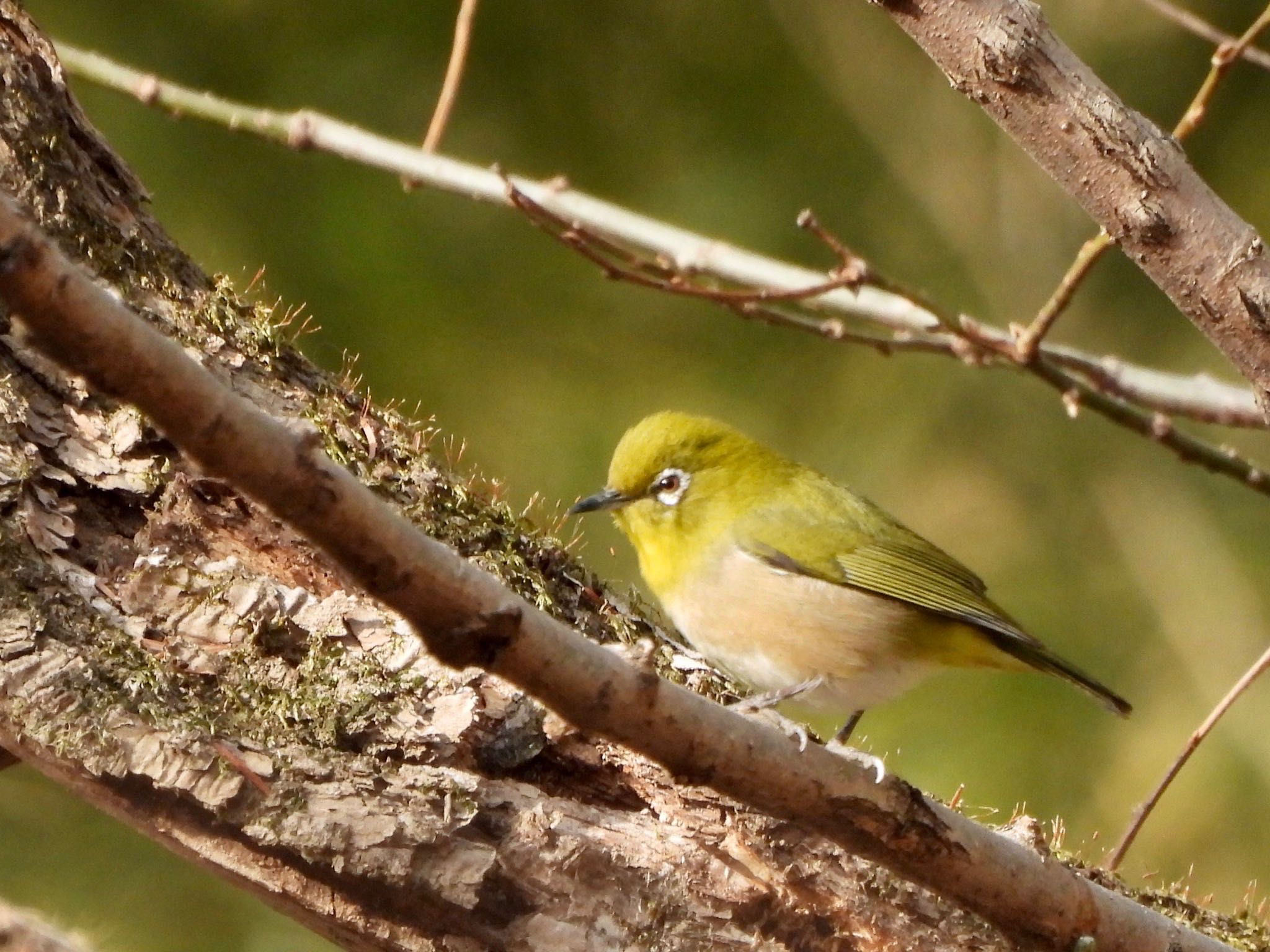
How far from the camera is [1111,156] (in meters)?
2.21

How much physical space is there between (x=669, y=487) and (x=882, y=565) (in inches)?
25.1

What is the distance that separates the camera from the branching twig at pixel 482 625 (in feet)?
4.51

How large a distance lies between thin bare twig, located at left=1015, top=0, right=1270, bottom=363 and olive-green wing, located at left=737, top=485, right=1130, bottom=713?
1110 millimetres

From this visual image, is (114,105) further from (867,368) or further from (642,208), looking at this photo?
(867,368)

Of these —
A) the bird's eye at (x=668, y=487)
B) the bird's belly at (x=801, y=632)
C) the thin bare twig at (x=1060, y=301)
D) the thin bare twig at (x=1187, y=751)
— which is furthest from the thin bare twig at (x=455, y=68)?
the thin bare twig at (x=1187, y=751)

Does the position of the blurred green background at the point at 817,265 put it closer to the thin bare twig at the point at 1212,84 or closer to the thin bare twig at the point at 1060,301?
the thin bare twig at the point at 1060,301

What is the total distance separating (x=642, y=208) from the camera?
5.91 m

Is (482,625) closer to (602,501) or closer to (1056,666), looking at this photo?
(602,501)

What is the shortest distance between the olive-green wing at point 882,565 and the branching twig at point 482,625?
1.48 m

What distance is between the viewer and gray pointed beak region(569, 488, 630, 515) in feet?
12.9

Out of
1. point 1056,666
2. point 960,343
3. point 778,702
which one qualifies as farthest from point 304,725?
point 1056,666

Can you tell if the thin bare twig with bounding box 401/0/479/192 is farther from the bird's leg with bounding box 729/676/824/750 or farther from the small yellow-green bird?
the bird's leg with bounding box 729/676/824/750

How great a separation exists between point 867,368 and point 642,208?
1.32m

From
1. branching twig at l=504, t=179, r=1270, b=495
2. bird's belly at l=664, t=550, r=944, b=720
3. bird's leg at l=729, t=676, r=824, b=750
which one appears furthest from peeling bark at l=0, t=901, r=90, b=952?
bird's belly at l=664, t=550, r=944, b=720
